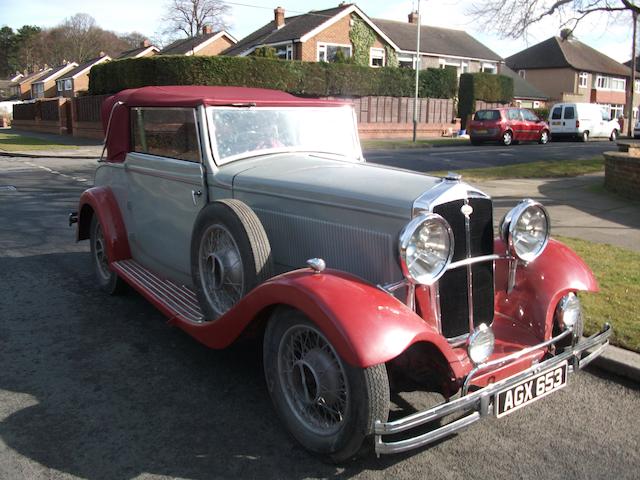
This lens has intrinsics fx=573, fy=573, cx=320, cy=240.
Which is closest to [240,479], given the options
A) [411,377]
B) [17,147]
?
[411,377]

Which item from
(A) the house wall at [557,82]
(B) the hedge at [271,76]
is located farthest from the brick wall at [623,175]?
(A) the house wall at [557,82]

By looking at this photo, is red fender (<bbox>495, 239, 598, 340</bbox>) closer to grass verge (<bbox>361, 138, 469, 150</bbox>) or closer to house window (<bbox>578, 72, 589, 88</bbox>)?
grass verge (<bbox>361, 138, 469, 150</bbox>)

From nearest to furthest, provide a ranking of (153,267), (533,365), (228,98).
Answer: (533,365), (228,98), (153,267)

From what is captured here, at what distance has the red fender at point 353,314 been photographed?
8.18 ft

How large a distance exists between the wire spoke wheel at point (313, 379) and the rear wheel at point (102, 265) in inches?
110

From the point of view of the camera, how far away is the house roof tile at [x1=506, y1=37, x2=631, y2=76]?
51500 millimetres

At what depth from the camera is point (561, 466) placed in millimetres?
2855

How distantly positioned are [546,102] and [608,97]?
13253mm

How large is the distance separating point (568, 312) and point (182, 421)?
2335 millimetres

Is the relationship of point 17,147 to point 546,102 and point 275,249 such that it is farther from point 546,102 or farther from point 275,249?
point 546,102

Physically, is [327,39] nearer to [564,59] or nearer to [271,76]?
[271,76]

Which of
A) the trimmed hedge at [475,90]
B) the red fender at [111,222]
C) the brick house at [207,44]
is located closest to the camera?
the red fender at [111,222]

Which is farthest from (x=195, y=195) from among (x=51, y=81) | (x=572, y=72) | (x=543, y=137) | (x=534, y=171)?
(x=51, y=81)

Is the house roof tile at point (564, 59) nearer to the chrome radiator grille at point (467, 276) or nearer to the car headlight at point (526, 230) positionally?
the car headlight at point (526, 230)
